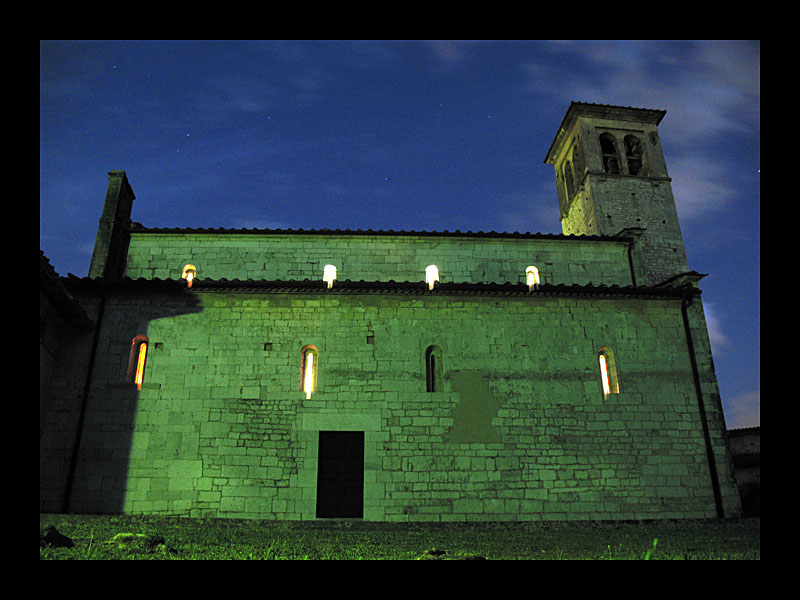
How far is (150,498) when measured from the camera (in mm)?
13039

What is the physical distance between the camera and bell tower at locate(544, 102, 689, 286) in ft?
79.0

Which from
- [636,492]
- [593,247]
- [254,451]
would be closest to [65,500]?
[254,451]

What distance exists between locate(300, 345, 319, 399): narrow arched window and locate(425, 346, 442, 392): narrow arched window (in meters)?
3.12

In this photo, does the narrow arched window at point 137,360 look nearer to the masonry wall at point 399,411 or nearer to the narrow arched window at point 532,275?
the masonry wall at point 399,411

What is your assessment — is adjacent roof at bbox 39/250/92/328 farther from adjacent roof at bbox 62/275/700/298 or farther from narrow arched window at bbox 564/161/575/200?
A: narrow arched window at bbox 564/161/575/200

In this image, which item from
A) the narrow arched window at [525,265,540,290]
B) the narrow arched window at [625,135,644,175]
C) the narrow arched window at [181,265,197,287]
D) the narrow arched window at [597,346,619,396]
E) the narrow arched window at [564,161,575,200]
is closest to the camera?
the narrow arched window at [597,346,619,396]

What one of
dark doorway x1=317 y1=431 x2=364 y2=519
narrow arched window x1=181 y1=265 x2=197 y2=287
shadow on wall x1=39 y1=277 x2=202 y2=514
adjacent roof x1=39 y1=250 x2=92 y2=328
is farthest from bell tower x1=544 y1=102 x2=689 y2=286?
adjacent roof x1=39 y1=250 x2=92 y2=328

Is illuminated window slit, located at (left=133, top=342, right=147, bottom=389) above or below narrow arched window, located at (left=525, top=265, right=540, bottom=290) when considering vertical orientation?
below

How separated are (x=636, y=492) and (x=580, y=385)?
122 inches

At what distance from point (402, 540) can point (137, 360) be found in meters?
9.01

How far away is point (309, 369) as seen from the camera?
1468 centimetres

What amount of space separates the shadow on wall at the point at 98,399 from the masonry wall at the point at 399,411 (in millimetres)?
52

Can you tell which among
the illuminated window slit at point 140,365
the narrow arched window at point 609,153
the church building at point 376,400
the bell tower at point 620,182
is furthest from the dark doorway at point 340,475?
the narrow arched window at point 609,153
